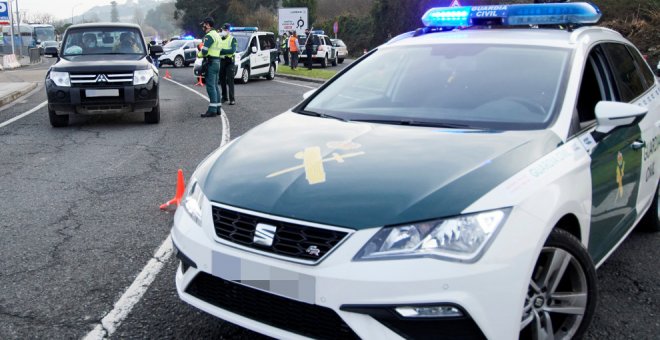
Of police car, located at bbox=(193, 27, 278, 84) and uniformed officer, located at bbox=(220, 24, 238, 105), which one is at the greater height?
uniformed officer, located at bbox=(220, 24, 238, 105)

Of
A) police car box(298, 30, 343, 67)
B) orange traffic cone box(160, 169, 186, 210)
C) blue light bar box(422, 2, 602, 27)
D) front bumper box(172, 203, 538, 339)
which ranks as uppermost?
blue light bar box(422, 2, 602, 27)

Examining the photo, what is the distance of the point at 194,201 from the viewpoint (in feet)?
9.95

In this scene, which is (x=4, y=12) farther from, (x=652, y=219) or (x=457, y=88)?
(x=652, y=219)

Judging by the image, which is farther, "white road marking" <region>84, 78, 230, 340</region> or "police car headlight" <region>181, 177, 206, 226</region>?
"white road marking" <region>84, 78, 230, 340</region>

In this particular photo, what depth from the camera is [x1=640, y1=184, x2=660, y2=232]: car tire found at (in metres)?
4.81

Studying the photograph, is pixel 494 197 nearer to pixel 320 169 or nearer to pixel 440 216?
pixel 440 216

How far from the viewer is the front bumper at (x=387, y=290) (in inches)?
90.2

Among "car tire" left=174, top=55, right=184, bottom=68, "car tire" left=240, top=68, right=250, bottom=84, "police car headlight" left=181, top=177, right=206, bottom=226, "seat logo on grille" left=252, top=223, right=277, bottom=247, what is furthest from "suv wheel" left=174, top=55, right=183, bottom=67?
"seat logo on grille" left=252, top=223, right=277, bottom=247

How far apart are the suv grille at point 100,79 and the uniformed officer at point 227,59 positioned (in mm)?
3061

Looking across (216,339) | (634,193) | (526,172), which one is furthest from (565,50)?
(216,339)

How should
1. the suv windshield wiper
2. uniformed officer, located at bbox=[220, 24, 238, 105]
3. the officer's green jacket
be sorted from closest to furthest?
the suv windshield wiper → the officer's green jacket → uniformed officer, located at bbox=[220, 24, 238, 105]

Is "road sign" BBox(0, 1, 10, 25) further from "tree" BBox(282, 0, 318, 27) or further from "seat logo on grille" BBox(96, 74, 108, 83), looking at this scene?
Answer: "tree" BBox(282, 0, 318, 27)

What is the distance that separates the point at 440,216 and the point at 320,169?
0.69m

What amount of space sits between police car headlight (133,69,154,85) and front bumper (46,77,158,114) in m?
0.06
